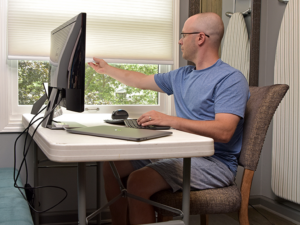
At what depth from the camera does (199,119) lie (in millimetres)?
1515

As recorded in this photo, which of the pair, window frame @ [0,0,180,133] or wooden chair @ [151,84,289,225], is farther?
window frame @ [0,0,180,133]

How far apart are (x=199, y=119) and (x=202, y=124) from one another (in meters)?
0.22

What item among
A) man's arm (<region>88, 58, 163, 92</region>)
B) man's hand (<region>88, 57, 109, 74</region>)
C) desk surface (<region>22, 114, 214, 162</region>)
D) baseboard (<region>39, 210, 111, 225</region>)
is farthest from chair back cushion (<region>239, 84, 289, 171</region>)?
baseboard (<region>39, 210, 111, 225</region>)

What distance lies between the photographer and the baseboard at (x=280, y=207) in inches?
90.3

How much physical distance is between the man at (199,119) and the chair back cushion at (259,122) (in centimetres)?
6

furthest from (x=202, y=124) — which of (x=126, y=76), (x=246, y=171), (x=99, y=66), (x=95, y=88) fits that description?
(x=95, y=88)

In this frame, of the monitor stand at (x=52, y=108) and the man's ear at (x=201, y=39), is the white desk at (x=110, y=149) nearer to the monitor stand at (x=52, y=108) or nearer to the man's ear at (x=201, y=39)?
the monitor stand at (x=52, y=108)

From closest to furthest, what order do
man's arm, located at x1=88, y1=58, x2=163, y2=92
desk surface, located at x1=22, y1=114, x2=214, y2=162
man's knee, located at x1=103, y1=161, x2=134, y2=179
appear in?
desk surface, located at x1=22, y1=114, x2=214, y2=162
man's knee, located at x1=103, y1=161, x2=134, y2=179
man's arm, located at x1=88, y1=58, x2=163, y2=92

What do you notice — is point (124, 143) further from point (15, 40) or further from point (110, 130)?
point (15, 40)

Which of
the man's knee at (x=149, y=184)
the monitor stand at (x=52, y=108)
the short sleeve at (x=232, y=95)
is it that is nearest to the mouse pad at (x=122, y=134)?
the monitor stand at (x=52, y=108)

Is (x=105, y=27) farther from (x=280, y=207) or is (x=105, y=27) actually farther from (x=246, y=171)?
(x=280, y=207)

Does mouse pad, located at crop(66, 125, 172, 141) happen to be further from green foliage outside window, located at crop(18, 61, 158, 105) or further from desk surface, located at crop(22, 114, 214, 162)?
green foliage outside window, located at crop(18, 61, 158, 105)

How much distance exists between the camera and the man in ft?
4.11

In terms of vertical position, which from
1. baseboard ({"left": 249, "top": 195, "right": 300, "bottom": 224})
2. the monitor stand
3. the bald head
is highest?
the bald head
